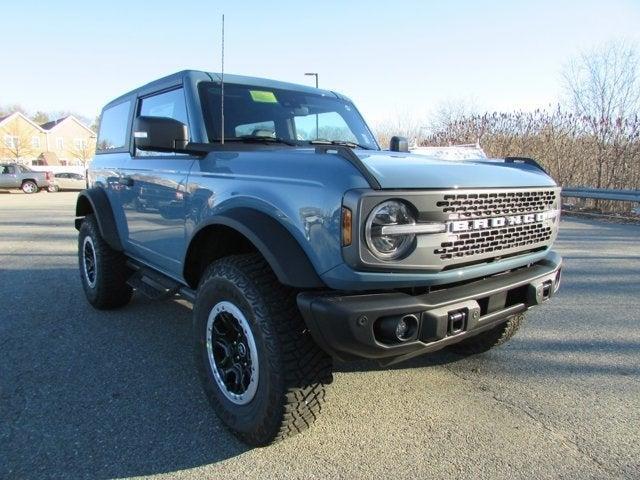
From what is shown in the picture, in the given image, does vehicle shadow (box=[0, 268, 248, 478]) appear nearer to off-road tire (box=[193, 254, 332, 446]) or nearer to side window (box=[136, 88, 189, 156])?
off-road tire (box=[193, 254, 332, 446])

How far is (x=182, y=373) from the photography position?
333 centimetres

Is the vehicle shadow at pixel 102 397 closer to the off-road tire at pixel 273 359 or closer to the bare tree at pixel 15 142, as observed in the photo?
the off-road tire at pixel 273 359

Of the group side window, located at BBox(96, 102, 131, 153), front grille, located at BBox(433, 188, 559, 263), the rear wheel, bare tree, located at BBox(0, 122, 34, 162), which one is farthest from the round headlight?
bare tree, located at BBox(0, 122, 34, 162)

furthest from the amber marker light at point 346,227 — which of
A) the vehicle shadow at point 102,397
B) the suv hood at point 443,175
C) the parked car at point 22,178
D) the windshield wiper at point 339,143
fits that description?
the parked car at point 22,178

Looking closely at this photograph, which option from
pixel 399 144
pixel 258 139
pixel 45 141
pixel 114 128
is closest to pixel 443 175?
pixel 258 139

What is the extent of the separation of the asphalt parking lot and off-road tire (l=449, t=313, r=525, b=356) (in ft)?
0.27

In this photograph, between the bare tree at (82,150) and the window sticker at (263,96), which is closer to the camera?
the window sticker at (263,96)

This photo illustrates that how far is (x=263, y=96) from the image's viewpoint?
3.47 meters

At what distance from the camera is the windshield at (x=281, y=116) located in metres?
3.21

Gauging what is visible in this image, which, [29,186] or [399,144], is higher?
[399,144]

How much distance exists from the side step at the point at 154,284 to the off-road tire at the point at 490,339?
80.9 inches

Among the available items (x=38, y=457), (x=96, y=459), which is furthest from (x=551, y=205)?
(x=38, y=457)

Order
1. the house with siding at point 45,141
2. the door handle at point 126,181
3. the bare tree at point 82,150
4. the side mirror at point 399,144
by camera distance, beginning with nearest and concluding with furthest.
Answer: the door handle at point 126,181 → the side mirror at point 399,144 → the house with siding at point 45,141 → the bare tree at point 82,150

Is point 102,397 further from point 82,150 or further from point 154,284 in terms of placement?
point 82,150
